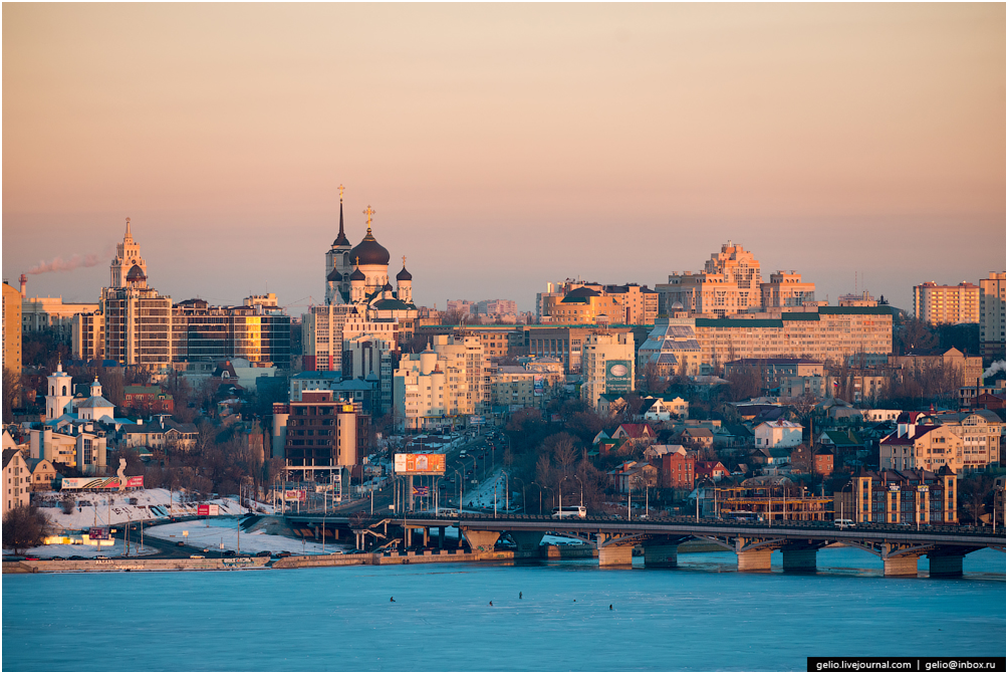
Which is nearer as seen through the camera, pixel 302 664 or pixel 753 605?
pixel 302 664

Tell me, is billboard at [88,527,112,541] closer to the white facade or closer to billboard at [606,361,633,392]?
the white facade

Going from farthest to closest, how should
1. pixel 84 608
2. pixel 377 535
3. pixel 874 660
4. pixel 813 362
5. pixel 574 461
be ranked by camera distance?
pixel 813 362, pixel 574 461, pixel 377 535, pixel 84 608, pixel 874 660

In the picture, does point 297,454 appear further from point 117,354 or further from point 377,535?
point 117,354

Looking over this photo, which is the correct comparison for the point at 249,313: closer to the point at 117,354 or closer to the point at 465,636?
the point at 117,354

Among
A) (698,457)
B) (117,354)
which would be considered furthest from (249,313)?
(698,457)

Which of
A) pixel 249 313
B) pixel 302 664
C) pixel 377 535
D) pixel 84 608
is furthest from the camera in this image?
pixel 249 313

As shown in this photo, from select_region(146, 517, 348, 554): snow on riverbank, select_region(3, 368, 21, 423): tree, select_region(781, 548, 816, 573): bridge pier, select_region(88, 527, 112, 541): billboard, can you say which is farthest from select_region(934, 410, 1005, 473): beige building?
select_region(3, 368, 21, 423): tree

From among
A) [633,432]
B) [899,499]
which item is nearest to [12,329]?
[633,432]

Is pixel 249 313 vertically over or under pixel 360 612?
over
